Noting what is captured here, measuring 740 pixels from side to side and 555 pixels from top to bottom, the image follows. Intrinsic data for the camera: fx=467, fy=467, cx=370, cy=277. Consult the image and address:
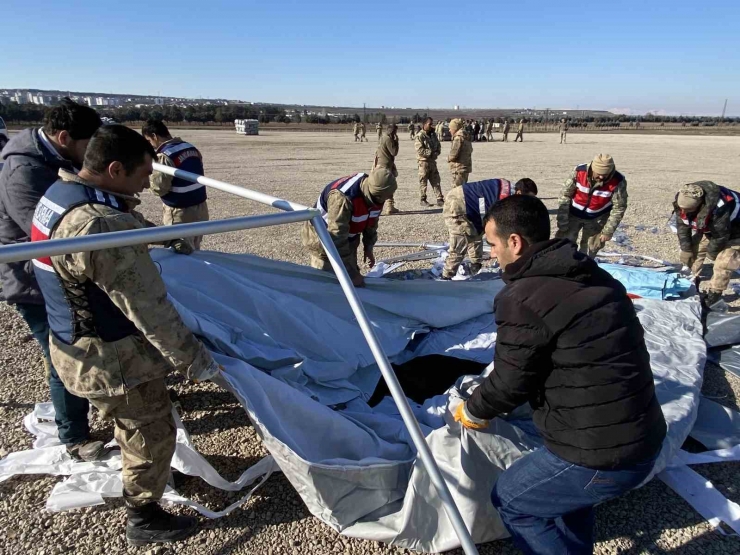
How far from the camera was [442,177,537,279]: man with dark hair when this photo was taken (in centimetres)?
502

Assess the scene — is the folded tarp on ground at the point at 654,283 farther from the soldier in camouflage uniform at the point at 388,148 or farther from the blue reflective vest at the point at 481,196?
the soldier in camouflage uniform at the point at 388,148

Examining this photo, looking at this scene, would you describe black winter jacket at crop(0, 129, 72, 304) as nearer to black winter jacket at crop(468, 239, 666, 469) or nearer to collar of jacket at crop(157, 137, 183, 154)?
collar of jacket at crop(157, 137, 183, 154)

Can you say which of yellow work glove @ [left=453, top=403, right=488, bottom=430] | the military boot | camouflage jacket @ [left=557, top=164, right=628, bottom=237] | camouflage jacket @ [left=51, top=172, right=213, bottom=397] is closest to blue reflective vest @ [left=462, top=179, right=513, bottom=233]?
camouflage jacket @ [left=557, top=164, right=628, bottom=237]

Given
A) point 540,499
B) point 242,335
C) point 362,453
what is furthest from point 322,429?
point 540,499

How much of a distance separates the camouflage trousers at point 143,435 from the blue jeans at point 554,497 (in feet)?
5.06

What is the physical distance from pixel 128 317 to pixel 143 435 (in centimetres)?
66

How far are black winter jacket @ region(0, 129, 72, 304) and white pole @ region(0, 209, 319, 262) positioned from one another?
1561mm

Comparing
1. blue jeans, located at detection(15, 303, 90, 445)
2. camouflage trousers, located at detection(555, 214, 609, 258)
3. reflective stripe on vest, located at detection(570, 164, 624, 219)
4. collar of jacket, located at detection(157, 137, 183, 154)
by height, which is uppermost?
collar of jacket, located at detection(157, 137, 183, 154)

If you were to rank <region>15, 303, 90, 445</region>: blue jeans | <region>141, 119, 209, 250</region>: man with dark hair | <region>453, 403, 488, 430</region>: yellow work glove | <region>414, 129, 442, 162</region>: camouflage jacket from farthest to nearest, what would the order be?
<region>414, 129, 442, 162</region>: camouflage jacket < <region>141, 119, 209, 250</region>: man with dark hair < <region>15, 303, 90, 445</region>: blue jeans < <region>453, 403, 488, 430</region>: yellow work glove

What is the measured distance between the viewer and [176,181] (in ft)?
15.0

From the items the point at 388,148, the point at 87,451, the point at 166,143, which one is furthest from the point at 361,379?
the point at 388,148

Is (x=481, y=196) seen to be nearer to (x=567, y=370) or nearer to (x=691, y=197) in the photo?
(x=691, y=197)

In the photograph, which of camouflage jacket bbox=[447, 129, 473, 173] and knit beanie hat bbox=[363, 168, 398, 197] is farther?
camouflage jacket bbox=[447, 129, 473, 173]

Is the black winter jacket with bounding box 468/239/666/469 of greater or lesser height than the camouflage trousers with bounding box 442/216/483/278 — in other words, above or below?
above
